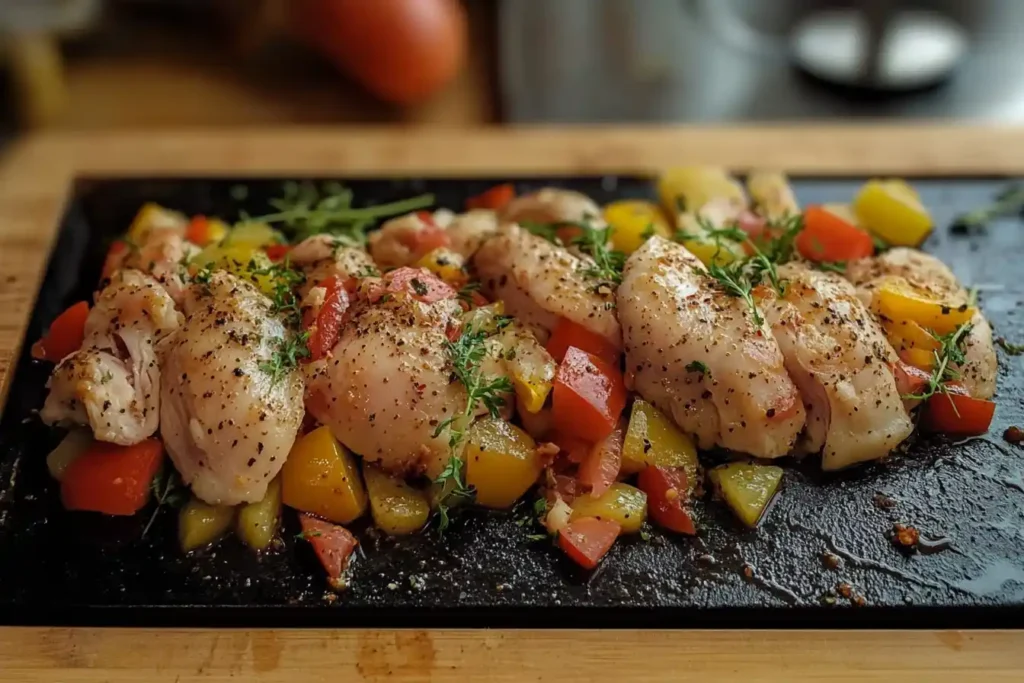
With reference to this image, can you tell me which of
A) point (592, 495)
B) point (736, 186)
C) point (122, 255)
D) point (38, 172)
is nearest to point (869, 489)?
point (592, 495)

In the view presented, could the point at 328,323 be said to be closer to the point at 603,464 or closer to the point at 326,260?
the point at 326,260

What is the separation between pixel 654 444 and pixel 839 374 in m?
0.50

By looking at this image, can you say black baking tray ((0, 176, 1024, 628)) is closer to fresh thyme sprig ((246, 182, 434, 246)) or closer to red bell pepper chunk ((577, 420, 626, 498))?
red bell pepper chunk ((577, 420, 626, 498))

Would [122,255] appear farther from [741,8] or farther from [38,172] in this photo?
[741,8]

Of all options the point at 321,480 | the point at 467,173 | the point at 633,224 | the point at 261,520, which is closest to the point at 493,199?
the point at 467,173

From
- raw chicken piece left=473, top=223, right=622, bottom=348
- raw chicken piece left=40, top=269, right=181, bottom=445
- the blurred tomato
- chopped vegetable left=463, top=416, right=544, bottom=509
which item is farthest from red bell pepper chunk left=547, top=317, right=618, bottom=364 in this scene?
the blurred tomato

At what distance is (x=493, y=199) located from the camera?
3.62m

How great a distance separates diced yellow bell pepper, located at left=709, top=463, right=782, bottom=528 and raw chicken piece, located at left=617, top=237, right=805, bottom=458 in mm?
57

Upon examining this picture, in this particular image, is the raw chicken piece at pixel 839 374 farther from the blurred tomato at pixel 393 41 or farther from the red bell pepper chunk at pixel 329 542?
the blurred tomato at pixel 393 41

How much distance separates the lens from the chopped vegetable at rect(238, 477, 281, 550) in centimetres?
262

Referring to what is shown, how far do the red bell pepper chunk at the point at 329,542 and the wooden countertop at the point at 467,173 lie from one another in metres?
0.16

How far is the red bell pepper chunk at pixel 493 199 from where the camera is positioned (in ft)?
11.8

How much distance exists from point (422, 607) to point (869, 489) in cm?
121

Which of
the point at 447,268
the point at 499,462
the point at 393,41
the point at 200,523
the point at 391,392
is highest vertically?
the point at 393,41
